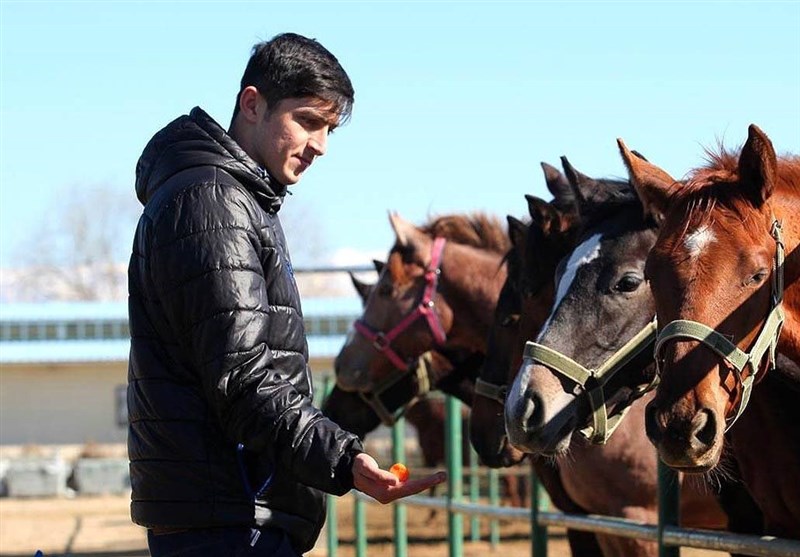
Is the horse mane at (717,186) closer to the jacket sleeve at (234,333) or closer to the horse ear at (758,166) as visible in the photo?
the horse ear at (758,166)

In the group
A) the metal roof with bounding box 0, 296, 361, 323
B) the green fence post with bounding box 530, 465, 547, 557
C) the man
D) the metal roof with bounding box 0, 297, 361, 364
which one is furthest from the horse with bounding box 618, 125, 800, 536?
the metal roof with bounding box 0, 296, 361, 323

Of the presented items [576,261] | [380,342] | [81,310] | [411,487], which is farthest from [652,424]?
[81,310]

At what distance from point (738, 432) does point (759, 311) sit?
0.68 m

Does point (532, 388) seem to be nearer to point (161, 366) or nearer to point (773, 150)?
point (773, 150)

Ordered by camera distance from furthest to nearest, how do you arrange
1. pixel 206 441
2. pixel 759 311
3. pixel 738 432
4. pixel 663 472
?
→ 1. pixel 663 472
2. pixel 738 432
3. pixel 759 311
4. pixel 206 441

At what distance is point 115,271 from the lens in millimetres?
61844

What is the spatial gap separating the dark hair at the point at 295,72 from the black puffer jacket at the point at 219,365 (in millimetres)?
159

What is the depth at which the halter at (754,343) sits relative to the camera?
10.6 ft

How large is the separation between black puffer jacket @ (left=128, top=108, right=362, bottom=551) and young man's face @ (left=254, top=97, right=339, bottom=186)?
8 cm

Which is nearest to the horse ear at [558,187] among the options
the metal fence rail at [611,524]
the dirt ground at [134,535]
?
the metal fence rail at [611,524]

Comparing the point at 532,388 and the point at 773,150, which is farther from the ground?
the point at 773,150

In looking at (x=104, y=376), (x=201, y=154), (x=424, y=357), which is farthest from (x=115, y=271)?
(x=201, y=154)

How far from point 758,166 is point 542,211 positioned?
190 cm

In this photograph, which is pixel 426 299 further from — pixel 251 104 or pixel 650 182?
pixel 251 104
